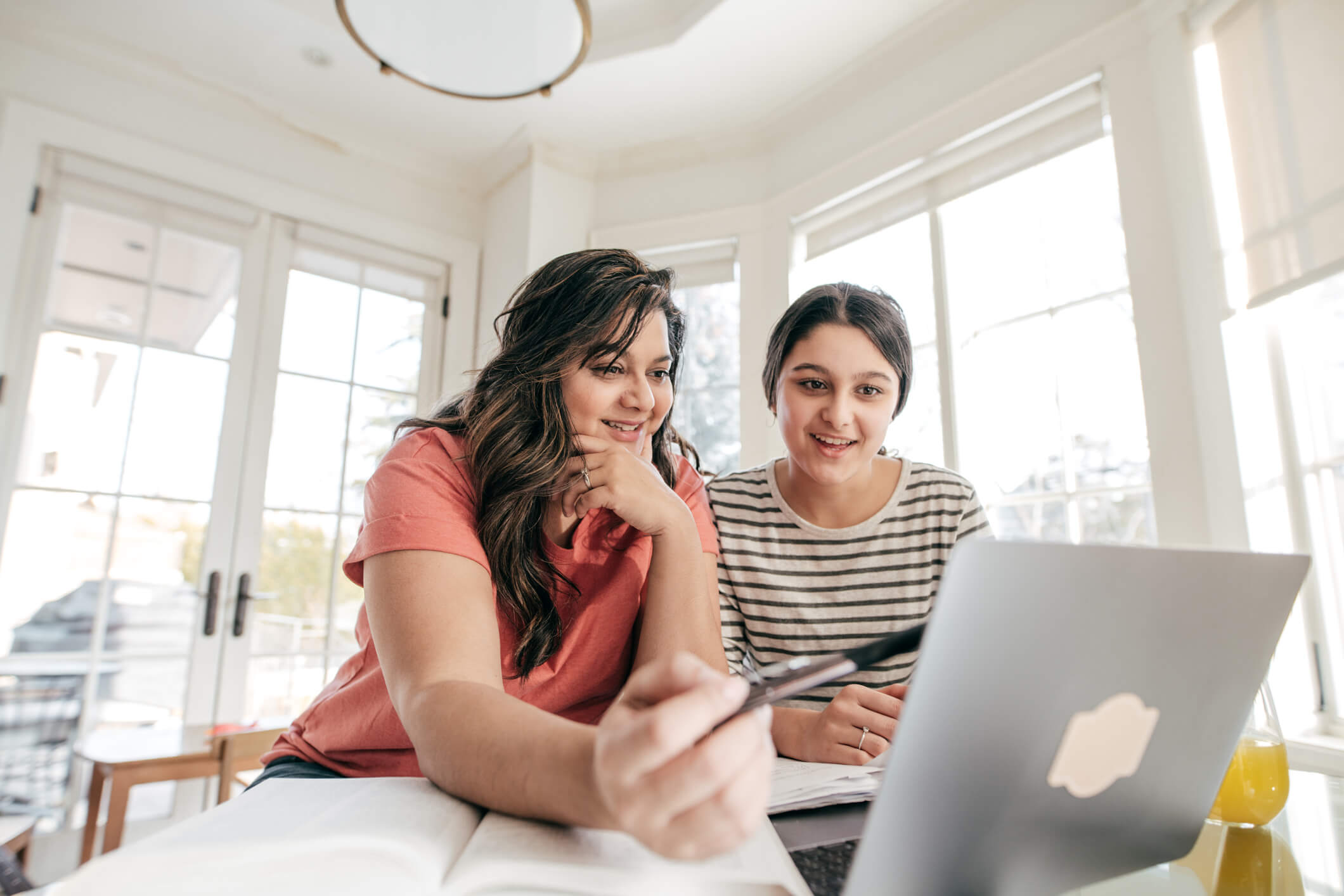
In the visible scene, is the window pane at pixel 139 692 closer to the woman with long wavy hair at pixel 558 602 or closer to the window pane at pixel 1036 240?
the woman with long wavy hair at pixel 558 602

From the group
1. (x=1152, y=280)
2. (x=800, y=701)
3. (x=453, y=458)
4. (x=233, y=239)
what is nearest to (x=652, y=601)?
(x=453, y=458)

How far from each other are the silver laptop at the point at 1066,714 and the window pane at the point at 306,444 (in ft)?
10.3

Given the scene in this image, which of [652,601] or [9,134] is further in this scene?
[9,134]

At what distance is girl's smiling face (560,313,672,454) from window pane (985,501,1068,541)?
1.49m

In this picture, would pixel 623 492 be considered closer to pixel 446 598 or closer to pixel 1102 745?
pixel 446 598

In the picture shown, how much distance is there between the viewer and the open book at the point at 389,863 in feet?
1.22

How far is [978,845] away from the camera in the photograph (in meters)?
Answer: 0.43

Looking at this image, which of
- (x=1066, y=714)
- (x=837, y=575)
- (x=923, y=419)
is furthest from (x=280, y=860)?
(x=923, y=419)

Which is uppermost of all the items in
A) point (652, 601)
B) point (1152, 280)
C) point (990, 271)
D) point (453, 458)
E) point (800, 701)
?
point (990, 271)

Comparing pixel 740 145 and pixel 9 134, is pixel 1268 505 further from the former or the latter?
pixel 9 134

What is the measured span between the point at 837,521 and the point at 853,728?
53 centimetres

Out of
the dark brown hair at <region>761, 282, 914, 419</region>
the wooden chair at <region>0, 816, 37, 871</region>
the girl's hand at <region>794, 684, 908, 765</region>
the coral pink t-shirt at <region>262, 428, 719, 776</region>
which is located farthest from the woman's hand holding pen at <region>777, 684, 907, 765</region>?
the wooden chair at <region>0, 816, 37, 871</region>

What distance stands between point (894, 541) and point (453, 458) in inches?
28.4

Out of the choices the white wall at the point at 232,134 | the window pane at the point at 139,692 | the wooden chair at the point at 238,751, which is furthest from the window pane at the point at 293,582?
the white wall at the point at 232,134
